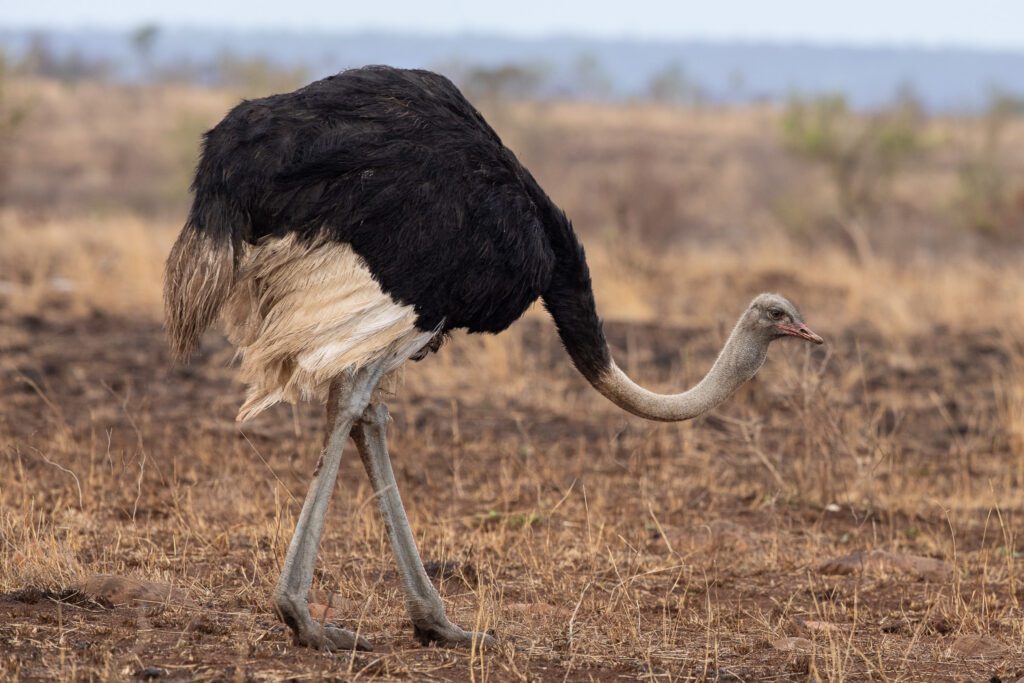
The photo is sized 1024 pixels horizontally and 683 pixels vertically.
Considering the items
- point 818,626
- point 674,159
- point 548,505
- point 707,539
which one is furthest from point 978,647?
point 674,159

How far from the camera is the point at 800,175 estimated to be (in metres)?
26.7

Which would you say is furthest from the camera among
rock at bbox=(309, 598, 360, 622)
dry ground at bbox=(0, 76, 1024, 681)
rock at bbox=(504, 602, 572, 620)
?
rock at bbox=(504, 602, 572, 620)

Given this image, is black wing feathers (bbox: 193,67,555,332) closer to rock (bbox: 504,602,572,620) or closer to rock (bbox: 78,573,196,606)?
rock (bbox: 504,602,572,620)

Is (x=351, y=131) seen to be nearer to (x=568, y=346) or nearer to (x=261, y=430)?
(x=568, y=346)

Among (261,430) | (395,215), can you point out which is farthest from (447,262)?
(261,430)

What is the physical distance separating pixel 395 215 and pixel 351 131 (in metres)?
0.29

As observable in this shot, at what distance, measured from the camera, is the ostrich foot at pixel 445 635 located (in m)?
4.43

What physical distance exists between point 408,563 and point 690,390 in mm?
1095

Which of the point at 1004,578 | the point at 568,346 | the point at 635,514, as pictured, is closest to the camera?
the point at 568,346

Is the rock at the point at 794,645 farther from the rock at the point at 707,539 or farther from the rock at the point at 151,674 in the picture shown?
the rock at the point at 151,674

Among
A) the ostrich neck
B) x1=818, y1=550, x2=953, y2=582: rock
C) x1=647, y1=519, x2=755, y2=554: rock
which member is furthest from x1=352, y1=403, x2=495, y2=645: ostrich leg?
x1=818, y1=550, x2=953, y2=582: rock

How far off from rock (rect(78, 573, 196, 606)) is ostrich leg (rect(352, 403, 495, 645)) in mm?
684

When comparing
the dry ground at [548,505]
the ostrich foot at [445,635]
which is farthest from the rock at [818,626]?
the ostrich foot at [445,635]

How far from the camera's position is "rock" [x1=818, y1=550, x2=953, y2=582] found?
576 cm
